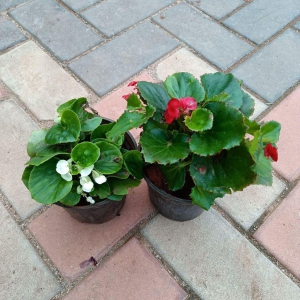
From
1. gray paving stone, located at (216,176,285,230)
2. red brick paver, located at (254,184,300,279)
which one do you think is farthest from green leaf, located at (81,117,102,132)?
red brick paver, located at (254,184,300,279)

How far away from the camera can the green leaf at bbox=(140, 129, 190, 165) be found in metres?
0.77

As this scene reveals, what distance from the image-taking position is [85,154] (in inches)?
34.1

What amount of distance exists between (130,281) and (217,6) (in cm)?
149

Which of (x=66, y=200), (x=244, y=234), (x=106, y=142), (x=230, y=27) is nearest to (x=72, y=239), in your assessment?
(x=66, y=200)

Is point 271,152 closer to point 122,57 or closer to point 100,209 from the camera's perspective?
point 100,209

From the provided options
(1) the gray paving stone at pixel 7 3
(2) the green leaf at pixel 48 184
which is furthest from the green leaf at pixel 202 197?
(1) the gray paving stone at pixel 7 3

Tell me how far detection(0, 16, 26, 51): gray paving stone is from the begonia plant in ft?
3.00

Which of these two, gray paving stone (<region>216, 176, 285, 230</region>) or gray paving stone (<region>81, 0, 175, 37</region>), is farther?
gray paving stone (<region>81, 0, 175, 37</region>)

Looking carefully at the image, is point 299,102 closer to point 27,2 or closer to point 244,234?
point 244,234

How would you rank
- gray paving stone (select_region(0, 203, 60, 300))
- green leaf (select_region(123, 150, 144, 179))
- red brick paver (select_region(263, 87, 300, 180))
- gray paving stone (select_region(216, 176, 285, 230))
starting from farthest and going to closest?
red brick paver (select_region(263, 87, 300, 180)) < gray paving stone (select_region(216, 176, 285, 230)) < gray paving stone (select_region(0, 203, 60, 300)) < green leaf (select_region(123, 150, 144, 179))

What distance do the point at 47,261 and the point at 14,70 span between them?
0.92m

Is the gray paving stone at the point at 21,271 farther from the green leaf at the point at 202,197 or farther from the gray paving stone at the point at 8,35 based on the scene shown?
the gray paving stone at the point at 8,35

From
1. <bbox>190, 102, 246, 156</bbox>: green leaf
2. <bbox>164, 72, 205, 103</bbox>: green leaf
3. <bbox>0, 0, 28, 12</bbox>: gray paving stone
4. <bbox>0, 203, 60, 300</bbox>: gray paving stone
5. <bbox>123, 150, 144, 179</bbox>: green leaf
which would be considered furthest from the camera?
<bbox>0, 0, 28, 12</bbox>: gray paving stone

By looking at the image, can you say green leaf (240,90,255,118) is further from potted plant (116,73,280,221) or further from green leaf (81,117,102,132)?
green leaf (81,117,102,132)
